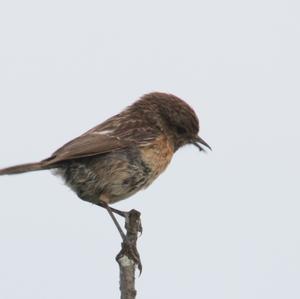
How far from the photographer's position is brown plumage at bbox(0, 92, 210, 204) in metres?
8.40

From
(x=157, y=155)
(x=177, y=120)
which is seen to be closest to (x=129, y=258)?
(x=157, y=155)

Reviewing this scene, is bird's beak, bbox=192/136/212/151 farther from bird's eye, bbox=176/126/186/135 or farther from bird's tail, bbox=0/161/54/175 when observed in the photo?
bird's tail, bbox=0/161/54/175

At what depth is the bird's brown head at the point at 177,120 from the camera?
952cm

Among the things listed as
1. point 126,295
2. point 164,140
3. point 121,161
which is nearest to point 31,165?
point 121,161

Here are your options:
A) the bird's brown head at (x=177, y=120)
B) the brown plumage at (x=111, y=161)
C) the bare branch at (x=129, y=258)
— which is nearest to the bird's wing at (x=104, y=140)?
the brown plumage at (x=111, y=161)

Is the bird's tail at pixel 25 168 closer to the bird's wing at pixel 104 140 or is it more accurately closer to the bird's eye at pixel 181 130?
the bird's wing at pixel 104 140

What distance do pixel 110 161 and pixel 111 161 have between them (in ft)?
0.04

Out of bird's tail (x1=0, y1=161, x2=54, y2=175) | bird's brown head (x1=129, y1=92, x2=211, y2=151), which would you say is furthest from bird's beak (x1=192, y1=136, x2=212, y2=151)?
bird's tail (x1=0, y1=161, x2=54, y2=175)

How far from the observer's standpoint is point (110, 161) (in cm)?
849

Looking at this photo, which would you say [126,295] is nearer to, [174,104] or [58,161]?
[58,161]

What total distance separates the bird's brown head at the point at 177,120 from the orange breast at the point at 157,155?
1.05 ft

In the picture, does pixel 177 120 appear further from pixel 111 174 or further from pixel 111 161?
pixel 111 174

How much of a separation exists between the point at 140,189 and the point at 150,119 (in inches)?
46.9

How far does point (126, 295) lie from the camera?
5.36m
